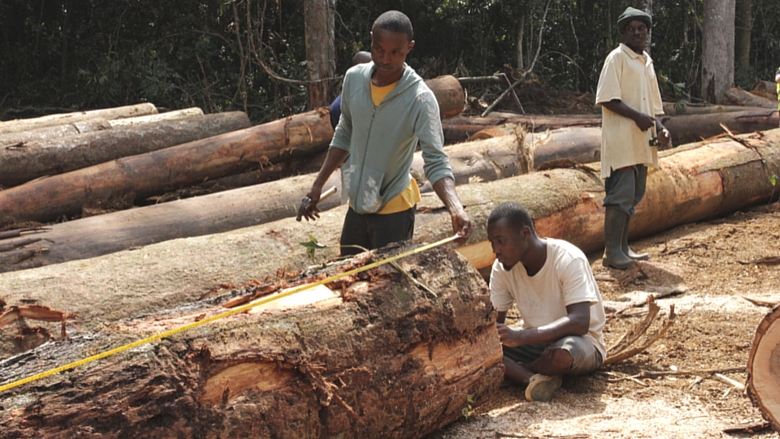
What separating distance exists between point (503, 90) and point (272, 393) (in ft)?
37.1

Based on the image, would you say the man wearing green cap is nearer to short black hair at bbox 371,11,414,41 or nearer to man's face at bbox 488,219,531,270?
man's face at bbox 488,219,531,270

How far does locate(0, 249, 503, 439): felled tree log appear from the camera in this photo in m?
2.44

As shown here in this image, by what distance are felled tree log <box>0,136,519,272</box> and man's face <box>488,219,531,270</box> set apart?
286cm

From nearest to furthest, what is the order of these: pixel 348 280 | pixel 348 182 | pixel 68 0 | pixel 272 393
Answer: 1. pixel 272 393
2. pixel 348 280
3. pixel 348 182
4. pixel 68 0

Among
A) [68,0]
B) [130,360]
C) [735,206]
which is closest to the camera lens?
[130,360]

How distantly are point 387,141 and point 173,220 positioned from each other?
8.82ft

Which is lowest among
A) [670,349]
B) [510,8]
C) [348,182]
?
[670,349]

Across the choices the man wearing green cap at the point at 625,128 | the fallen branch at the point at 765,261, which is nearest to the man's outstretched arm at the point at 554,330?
the man wearing green cap at the point at 625,128

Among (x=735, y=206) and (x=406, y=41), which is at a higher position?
(x=406, y=41)

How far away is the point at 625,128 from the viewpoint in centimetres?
609

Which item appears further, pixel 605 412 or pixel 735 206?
pixel 735 206

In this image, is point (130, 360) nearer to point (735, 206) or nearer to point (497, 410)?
point (497, 410)

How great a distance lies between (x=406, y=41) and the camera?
3.53 metres

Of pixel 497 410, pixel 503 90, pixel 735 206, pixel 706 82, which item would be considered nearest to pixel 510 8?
pixel 503 90
